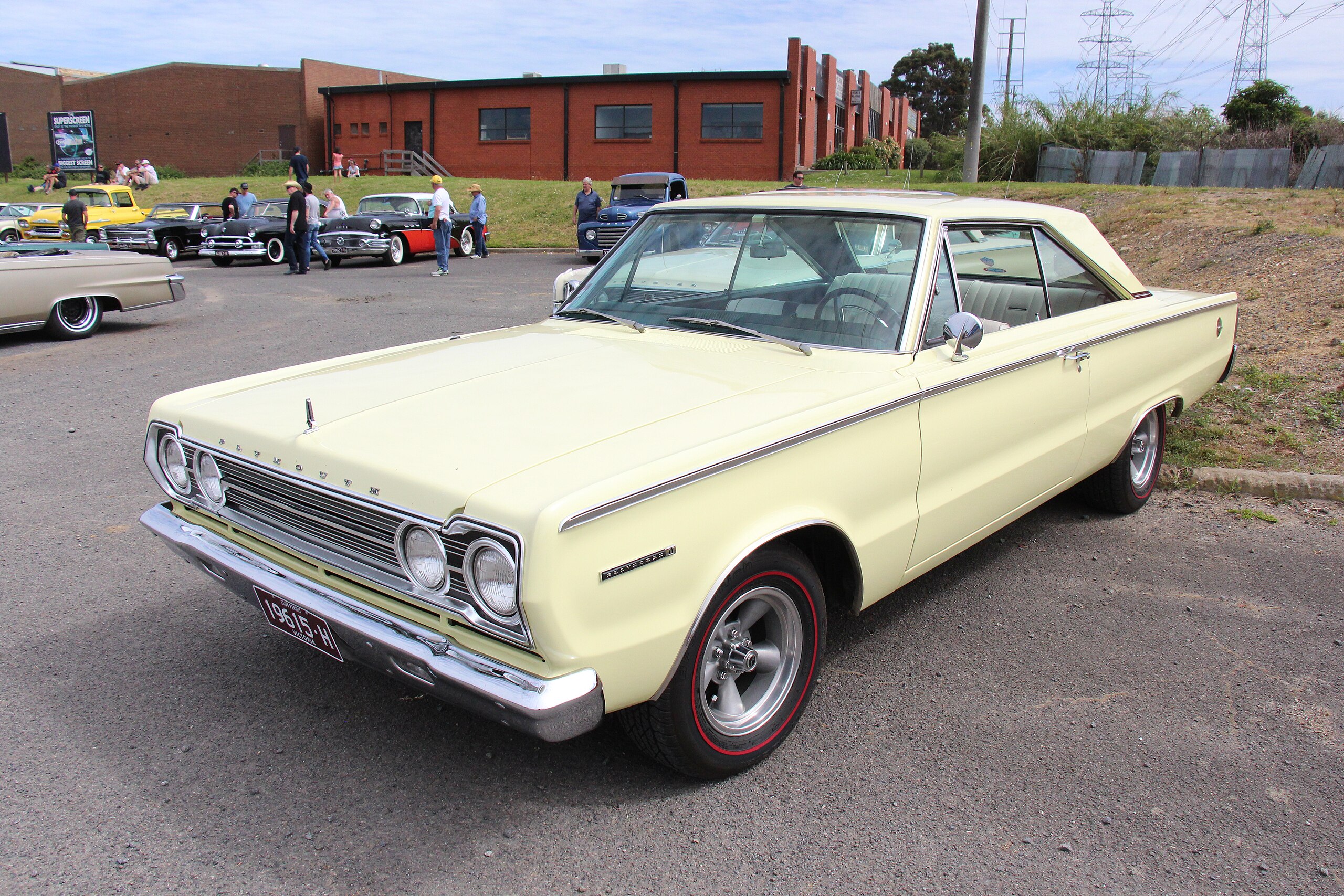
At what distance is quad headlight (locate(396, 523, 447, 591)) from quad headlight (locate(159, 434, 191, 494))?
3.76ft

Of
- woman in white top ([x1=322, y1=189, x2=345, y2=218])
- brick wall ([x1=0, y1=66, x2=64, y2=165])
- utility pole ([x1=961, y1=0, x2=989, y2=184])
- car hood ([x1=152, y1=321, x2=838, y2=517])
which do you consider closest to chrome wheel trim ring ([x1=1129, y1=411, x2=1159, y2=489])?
car hood ([x1=152, y1=321, x2=838, y2=517])

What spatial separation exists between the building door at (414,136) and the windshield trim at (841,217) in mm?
39664

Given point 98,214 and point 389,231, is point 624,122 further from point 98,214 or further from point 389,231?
point 389,231

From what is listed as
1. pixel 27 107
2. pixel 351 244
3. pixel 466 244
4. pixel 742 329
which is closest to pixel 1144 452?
pixel 742 329

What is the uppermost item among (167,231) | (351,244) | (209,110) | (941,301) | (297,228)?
(209,110)

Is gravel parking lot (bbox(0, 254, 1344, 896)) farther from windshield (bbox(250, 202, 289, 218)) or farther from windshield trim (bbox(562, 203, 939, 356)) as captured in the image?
windshield (bbox(250, 202, 289, 218))

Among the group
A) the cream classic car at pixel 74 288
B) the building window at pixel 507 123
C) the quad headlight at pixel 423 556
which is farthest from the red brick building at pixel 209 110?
the quad headlight at pixel 423 556

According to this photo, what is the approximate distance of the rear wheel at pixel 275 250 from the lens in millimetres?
19453

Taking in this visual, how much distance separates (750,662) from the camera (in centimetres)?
281

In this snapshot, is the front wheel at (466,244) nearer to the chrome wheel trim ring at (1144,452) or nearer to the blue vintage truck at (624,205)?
the blue vintage truck at (624,205)

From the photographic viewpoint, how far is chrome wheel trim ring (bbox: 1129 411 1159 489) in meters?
4.96

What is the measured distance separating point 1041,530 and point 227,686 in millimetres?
3756

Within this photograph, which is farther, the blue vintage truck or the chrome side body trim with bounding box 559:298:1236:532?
the blue vintage truck

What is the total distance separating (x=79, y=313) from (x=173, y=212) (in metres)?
12.8
